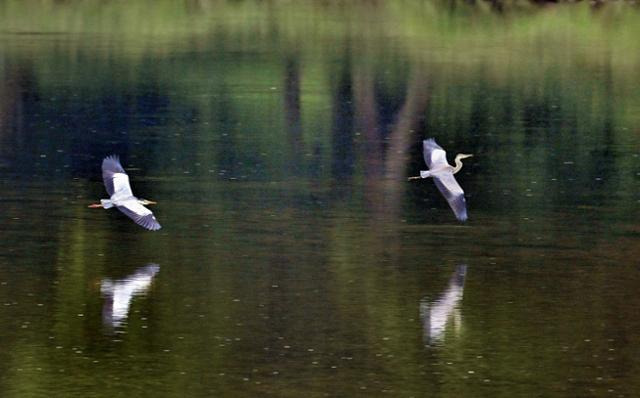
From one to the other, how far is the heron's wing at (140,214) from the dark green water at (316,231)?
32cm

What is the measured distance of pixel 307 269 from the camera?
17.1 m

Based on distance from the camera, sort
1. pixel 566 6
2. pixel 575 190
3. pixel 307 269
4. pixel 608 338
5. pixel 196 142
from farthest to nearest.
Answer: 1. pixel 566 6
2. pixel 196 142
3. pixel 575 190
4. pixel 307 269
5. pixel 608 338

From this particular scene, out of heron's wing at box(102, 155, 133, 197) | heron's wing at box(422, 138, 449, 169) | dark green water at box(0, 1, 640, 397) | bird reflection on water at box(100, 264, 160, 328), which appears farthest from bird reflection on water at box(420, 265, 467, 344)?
heron's wing at box(102, 155, 133, 197)

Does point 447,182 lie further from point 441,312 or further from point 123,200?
point 441,312

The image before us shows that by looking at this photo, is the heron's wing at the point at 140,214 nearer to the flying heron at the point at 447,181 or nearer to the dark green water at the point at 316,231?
the dark green water at the point at 316,231

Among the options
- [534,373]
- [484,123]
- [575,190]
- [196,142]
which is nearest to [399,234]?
[575,190]

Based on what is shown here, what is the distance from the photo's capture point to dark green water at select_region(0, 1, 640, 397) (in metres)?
13.8

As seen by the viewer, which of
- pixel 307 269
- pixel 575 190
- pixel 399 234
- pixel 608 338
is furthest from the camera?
pixel 575 190

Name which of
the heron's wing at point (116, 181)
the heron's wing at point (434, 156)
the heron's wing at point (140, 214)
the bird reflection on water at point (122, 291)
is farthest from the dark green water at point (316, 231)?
the heron's wing at point (434, 156)

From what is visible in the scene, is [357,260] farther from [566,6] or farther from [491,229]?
[566,6]

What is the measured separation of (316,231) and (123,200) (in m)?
2.18

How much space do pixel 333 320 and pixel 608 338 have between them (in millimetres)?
2070

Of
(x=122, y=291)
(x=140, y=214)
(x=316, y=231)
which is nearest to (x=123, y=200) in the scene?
(x=140, y=214)

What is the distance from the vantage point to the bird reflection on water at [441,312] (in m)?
14.8
